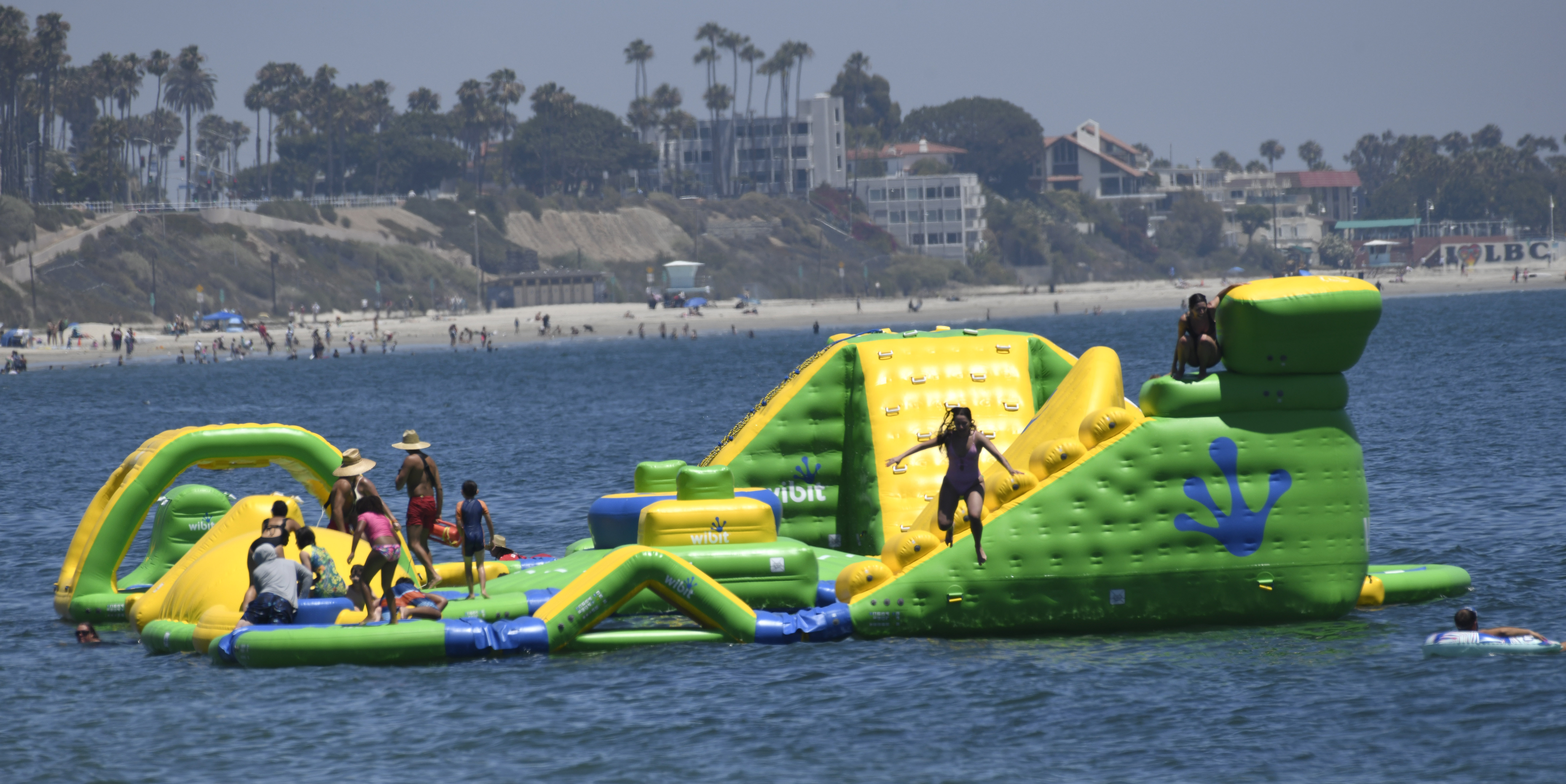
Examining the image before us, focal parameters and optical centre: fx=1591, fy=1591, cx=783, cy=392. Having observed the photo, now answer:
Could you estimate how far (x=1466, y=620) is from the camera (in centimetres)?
1557

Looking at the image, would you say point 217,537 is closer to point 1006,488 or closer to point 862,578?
point 862,578

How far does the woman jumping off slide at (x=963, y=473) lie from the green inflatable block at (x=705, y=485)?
8.49 ft

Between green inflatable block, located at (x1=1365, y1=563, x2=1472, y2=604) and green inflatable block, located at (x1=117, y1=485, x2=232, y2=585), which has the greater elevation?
green inflatable block, located at (x1=117, y1=485, x2=232, y2=585)

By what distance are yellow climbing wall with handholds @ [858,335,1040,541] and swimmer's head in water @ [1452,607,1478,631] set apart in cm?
559

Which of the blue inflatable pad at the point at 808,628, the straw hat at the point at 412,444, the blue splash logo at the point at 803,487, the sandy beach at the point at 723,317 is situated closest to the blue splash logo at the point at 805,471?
the blue splash logo at the point at 803,487

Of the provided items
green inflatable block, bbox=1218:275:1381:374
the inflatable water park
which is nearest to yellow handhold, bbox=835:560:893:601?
the inflatable water park

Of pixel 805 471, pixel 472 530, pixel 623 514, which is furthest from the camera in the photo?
Answer: pixel 805 471

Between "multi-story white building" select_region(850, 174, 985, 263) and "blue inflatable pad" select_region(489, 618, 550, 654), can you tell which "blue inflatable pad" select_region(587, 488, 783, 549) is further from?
"multi-story white building" select_region(850, 174, 985, 263)

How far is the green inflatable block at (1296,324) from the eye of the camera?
15.6 metres

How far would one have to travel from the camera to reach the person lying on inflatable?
1559 cm

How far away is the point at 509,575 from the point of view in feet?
62.3

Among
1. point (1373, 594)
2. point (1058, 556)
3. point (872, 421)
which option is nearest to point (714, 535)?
point (872, 421)

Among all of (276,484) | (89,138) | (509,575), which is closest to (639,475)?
(509,575)

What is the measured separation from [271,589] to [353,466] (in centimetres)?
187
